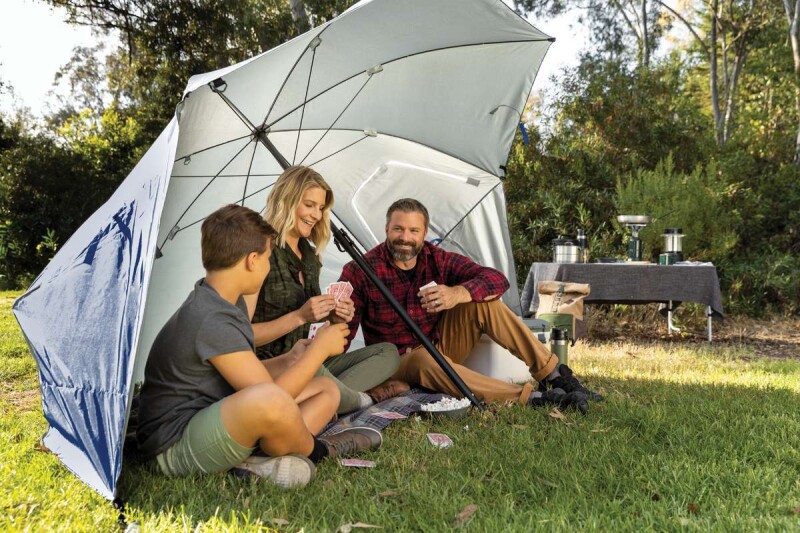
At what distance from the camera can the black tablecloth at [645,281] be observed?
6.37m

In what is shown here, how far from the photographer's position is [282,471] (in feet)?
8.25

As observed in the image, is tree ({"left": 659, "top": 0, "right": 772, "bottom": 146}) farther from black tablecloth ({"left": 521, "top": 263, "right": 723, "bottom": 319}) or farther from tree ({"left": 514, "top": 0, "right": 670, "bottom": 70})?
black tablecloth ({"left": 521, "top": 263, "right": 723, "bottom": 319})

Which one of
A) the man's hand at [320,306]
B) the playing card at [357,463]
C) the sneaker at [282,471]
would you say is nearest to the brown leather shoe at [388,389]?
the man's hand at [320,306]

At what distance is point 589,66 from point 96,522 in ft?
31.5

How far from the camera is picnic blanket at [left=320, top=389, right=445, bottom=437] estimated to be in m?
3.38

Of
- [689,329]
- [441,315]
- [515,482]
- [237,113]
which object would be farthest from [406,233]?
[689,329]

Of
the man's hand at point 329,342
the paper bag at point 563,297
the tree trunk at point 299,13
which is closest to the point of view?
the man's hand at point 329,342

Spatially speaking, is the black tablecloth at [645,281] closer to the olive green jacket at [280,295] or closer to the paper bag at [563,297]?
the paper bag at [563,297]

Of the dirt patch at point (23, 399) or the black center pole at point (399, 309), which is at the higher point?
the black center pole at point (399, 309)

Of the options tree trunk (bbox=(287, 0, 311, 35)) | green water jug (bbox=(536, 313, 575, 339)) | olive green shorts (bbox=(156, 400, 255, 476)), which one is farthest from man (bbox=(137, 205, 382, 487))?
tree trunk (bbox=(287, 0, 311, 35))

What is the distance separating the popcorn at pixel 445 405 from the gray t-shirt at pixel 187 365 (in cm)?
121

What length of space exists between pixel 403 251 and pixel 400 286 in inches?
9.2

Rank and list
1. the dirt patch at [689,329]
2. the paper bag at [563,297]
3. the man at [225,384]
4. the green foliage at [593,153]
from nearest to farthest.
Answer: the man at [225,384], the paper bag at [563,297], the dirt patch at [689,329], the green foliage at [593,153]

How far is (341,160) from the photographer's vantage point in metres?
4.50
